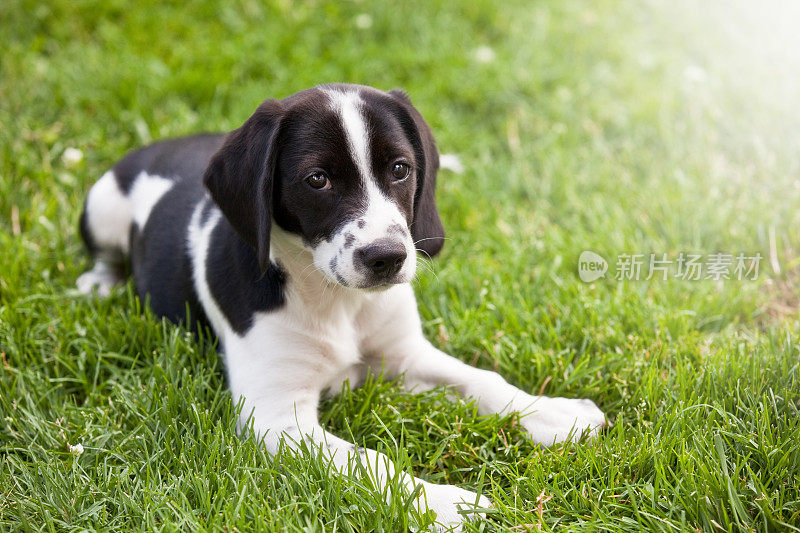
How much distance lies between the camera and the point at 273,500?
2693mm

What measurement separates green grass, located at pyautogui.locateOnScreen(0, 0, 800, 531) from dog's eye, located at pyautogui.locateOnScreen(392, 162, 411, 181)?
0.88 m

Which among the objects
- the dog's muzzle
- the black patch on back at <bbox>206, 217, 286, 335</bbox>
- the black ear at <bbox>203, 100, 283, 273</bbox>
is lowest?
the black patch on back at <bbox>206, 217, 286, 335</bbox>

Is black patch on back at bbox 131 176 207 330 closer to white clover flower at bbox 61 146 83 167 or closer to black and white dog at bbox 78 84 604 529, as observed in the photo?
black and white dog at bbox 78 84 604 529

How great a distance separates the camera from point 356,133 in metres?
2.80

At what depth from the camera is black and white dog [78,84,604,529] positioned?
280 centimetres

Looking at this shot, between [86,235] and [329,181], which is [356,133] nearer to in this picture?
[329,181]

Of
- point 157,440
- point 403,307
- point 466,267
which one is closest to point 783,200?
point 466,267

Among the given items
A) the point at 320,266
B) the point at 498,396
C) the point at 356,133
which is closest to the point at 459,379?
the point at 498,396

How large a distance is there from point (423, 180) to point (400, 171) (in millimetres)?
217

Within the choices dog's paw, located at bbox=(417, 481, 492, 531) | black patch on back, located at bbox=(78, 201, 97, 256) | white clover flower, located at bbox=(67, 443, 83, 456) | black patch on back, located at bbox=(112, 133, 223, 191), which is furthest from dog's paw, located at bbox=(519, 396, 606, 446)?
black patch on back, located at bbox=(78, 201, 97, 256)

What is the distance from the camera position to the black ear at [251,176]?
112 inches

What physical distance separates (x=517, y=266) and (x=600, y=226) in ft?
2.05

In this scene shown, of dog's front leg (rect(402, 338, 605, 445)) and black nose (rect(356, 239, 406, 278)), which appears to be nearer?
black nose (rect(356, 239, 406, 278))

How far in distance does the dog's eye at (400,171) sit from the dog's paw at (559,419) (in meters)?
1.03
